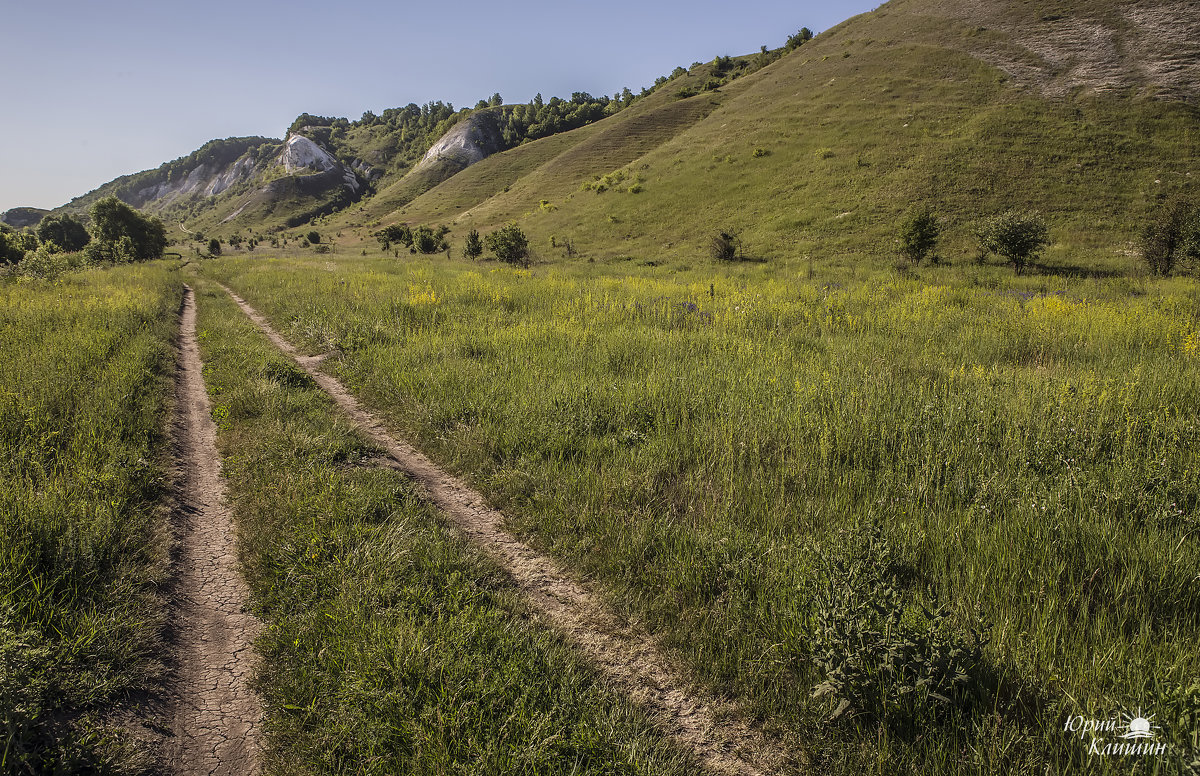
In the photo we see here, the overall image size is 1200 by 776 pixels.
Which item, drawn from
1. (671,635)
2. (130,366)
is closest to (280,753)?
(671,635)

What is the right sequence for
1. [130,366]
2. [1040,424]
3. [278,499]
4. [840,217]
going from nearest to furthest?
[278,499]
[1040,424]
[130,366]
[840,217]

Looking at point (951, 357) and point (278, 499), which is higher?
point (278, 499)

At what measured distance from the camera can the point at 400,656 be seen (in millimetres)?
2969

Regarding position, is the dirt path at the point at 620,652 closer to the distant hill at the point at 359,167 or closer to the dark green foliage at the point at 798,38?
the distant hill at the point at 359,167

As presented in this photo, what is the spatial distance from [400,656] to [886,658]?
2.76m

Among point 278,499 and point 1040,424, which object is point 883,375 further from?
point 278,499

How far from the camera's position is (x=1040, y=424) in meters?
5.43

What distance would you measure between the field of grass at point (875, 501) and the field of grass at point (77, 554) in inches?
48.0

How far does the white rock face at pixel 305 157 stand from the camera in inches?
6185

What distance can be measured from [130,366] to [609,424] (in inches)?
346

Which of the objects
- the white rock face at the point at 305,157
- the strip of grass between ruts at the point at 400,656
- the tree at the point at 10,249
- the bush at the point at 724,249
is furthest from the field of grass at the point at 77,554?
the white rock face at the point at 305,157
